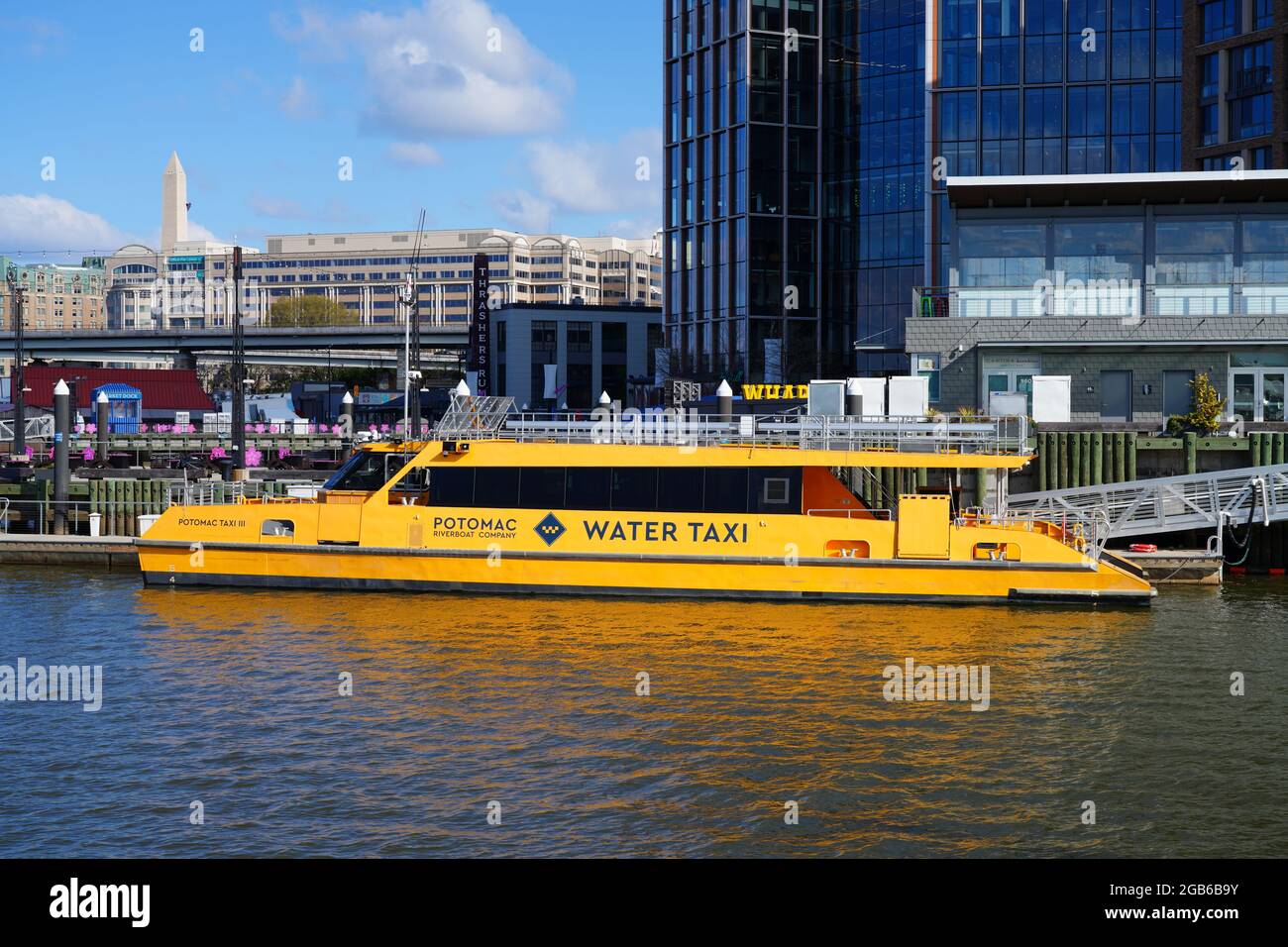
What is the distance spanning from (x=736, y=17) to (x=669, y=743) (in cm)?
7617

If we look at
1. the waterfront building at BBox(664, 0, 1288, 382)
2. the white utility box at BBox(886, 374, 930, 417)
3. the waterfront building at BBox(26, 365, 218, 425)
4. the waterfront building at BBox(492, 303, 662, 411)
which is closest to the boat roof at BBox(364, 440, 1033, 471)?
the white utility box at BBox(886, 374, 930, 417)

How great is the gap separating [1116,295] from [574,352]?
2684 inches

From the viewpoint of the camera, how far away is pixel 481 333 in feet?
337

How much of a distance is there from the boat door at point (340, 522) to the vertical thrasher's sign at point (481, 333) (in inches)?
2792

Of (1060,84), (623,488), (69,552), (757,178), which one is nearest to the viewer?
(623,488)

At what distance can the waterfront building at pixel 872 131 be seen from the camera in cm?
7844

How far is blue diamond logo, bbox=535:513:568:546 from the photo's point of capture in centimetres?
2836

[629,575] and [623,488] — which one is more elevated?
[623,488]

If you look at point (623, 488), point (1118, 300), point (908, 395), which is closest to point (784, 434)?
point (623, 488)

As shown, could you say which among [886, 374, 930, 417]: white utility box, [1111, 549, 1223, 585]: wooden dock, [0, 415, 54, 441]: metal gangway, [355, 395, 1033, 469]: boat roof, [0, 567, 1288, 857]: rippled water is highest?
[886, 374, 930, 417]: white utility box

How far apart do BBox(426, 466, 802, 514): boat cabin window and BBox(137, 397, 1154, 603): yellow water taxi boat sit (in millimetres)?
28

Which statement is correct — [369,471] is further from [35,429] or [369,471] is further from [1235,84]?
[1235,84]

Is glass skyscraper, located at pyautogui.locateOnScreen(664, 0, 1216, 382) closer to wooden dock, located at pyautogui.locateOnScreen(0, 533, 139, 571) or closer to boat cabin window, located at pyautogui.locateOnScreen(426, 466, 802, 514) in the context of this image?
wooden dock, located at pyautogui.locateOnScreen(0, 533, 139, 571)
